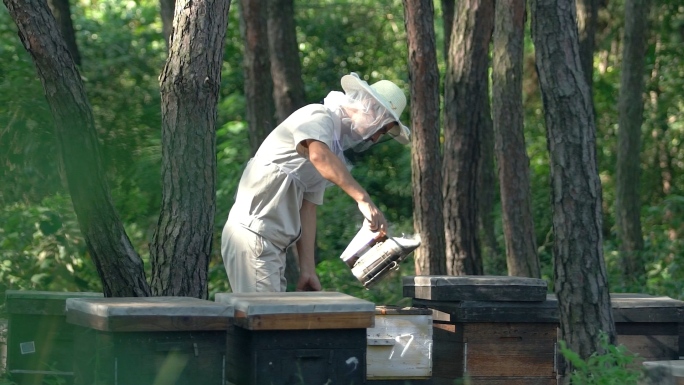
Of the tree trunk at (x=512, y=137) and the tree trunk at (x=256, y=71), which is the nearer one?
the tree trunk at (x=512, y=137)

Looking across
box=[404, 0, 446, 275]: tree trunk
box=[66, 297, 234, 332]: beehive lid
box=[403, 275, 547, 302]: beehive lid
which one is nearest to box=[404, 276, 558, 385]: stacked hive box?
box=[403, 275, 547, 302]: beehive lid

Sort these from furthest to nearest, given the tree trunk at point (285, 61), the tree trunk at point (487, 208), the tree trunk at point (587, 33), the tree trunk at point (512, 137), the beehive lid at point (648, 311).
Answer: the tree trunk at point (487, 208), the tree trunk at point (587, 33), the tree trunk at point (285, 61), the tree trunk at point (512, 137), the beehive lid at point (648, 311)

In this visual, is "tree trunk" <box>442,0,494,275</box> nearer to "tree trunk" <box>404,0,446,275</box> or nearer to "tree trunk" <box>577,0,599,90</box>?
"tree trunk" <box>404,0,446,275</box>

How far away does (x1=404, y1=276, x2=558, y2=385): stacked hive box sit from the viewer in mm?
5887

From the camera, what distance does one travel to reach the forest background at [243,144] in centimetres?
1009

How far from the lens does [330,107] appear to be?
6094 mm

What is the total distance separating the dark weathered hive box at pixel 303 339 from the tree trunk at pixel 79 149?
1.54 m

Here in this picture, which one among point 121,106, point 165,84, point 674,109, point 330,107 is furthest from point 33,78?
point 674,109

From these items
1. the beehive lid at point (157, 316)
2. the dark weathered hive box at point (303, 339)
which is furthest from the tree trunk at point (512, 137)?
the beehive lid at point (157, 316)

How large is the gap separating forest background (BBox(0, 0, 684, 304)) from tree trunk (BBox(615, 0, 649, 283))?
0.49 meters

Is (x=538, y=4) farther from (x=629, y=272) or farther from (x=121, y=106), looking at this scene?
(x=629, y=272)

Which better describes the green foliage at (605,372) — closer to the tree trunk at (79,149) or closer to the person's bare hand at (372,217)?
the person's bare hand at (372,217)

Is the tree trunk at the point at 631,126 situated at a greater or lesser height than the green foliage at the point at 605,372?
greater

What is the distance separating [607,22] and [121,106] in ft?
44.1
